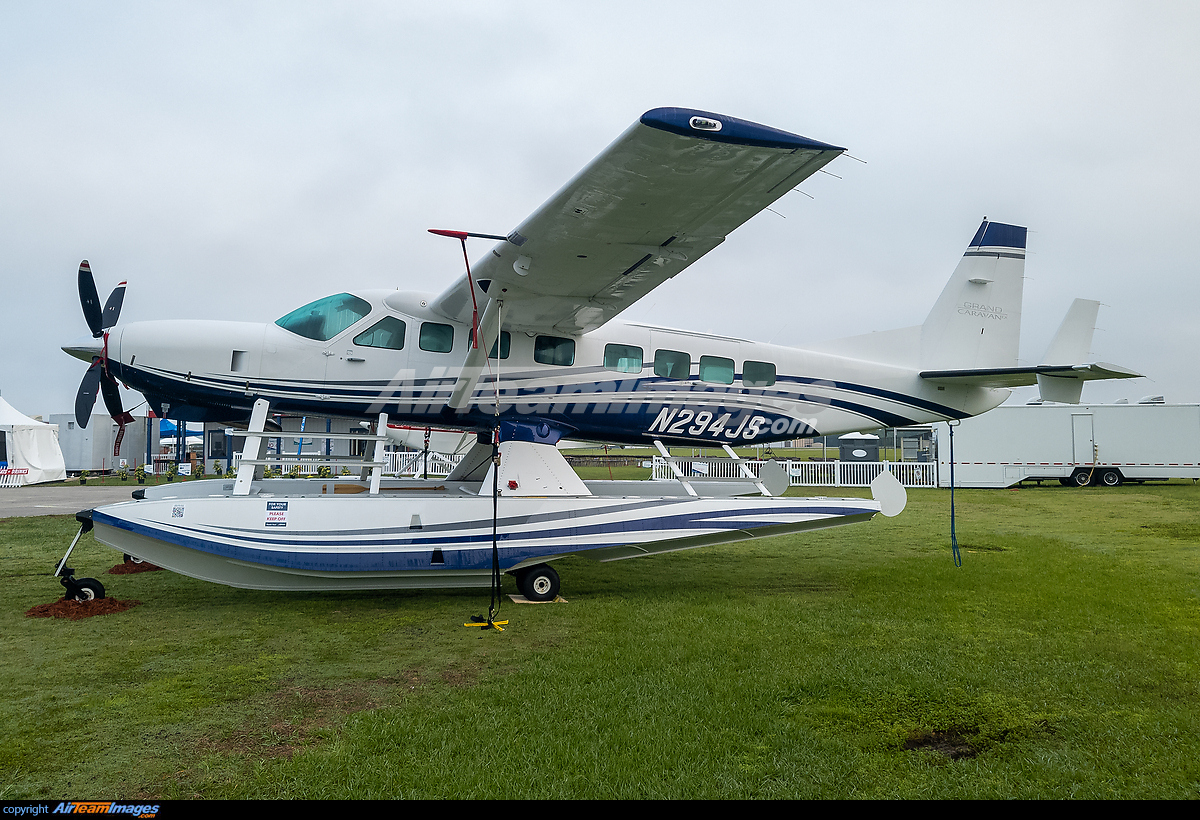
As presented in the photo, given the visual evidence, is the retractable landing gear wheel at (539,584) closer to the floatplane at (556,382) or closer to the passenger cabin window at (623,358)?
the floatplane at (556,382)

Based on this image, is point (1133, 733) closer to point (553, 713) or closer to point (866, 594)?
point (553, 713)

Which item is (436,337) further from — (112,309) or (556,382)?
(112,309)

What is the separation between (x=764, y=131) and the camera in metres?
4.86

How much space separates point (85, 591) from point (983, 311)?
11570 mm

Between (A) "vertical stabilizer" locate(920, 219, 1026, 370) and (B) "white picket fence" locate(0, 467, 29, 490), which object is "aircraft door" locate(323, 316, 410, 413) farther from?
(B) "white picket fence" locate(0, 467, 29, 490)

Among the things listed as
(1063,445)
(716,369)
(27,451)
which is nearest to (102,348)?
(716,369)

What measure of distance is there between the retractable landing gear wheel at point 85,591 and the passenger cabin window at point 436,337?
4.02 meters

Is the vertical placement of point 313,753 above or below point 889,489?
below

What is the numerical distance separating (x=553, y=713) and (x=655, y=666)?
3.68 feet

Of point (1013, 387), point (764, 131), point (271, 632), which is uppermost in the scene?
point (764, 131)

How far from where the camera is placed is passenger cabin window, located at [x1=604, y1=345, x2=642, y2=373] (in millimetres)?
8617

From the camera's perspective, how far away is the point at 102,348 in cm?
742

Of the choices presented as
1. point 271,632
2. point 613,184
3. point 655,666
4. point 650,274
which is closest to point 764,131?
point 613,184

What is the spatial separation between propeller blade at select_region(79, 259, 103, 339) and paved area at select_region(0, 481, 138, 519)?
8.85 metres
